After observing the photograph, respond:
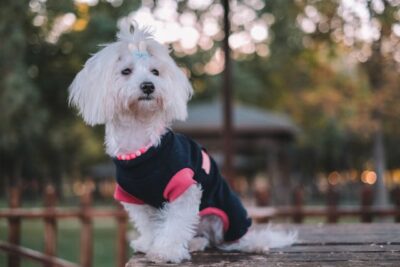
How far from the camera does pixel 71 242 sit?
1195cm

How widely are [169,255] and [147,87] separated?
0.85 metres

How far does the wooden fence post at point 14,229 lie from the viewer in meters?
5.92

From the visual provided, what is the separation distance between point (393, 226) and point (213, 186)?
5.57ft

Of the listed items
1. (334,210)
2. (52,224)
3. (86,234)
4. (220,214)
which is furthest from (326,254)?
(52,224)

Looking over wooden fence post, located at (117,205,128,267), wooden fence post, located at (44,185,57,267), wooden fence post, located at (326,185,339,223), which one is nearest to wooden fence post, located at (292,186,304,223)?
wooden fence post, located at (326,185,339,223)

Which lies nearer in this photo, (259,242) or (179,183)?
(179,183)

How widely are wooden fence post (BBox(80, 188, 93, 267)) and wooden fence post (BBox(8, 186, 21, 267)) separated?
0.76 meters

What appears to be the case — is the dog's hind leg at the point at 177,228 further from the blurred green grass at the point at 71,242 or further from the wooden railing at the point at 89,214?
the blurred green grass at the point at 71,242

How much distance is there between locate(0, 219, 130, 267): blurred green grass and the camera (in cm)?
941

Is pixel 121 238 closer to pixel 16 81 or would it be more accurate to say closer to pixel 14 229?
pixel 14 229

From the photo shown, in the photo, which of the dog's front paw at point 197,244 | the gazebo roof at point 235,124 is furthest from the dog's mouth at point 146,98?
the gazebo roof at point 235,124

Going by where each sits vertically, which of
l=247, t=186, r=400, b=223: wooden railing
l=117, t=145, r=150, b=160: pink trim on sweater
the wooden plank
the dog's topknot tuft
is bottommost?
the wooden plank

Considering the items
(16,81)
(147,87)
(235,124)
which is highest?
(16,81)

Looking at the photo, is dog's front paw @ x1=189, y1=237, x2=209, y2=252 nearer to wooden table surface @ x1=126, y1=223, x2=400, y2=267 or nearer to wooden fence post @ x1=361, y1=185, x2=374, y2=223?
wooden table surface @ x1=126, y1=223, x2=400, y2=267
